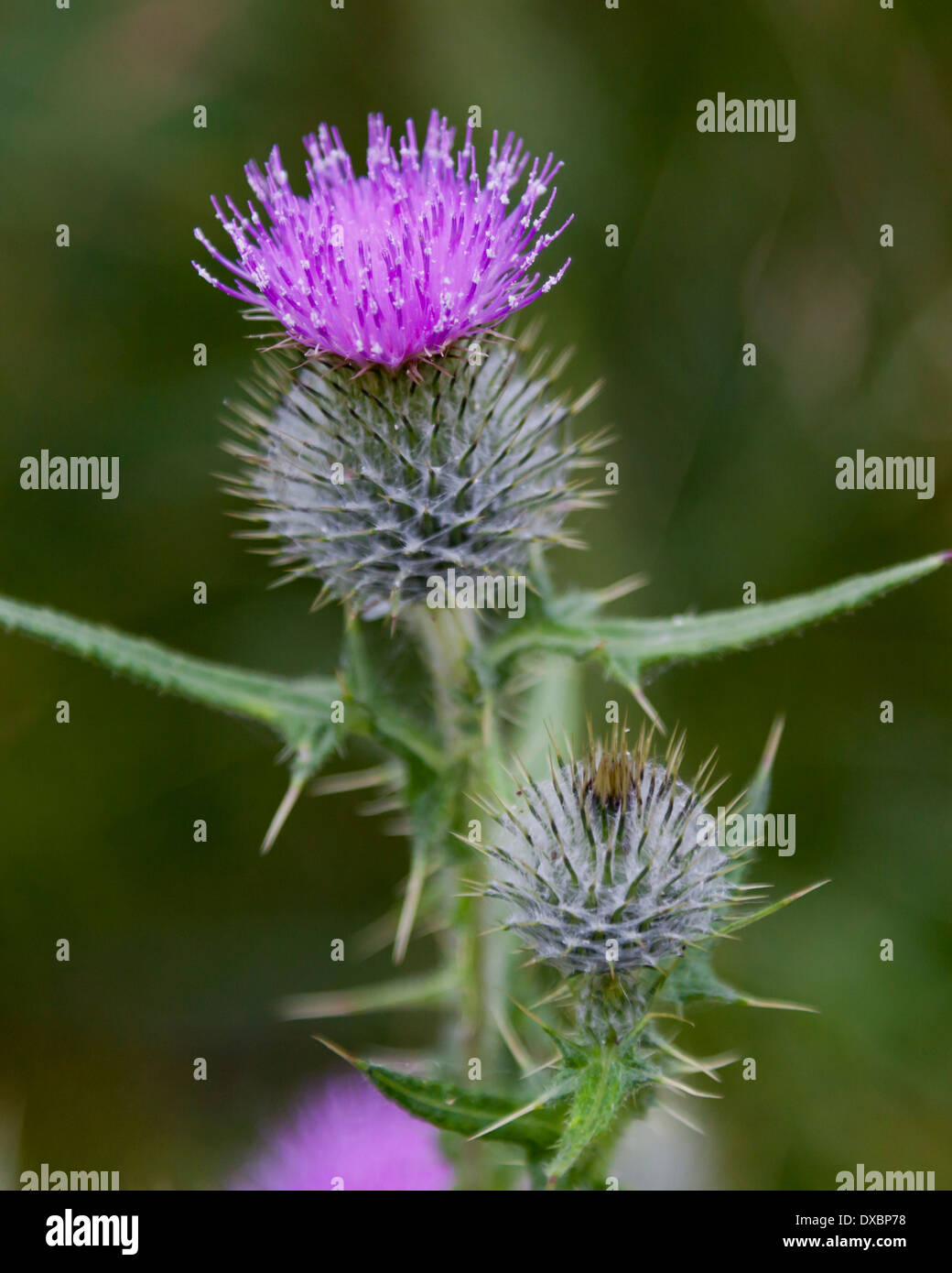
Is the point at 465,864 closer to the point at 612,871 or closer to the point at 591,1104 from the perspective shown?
the point at 612,871

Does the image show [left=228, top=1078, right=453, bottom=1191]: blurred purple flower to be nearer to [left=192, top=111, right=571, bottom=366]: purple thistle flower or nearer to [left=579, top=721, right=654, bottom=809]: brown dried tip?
[left=579, top=721, right=654, bottom=809]: brown dried tip

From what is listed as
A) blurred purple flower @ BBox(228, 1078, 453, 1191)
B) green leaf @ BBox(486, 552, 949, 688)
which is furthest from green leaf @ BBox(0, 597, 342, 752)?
blurred purple flower @ BBox(228, 1078, 453, 1191)

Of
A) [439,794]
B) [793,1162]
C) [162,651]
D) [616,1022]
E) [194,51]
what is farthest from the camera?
[194,51]

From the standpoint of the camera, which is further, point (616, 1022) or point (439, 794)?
point (439, 794)

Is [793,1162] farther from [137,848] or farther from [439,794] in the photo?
[137,848]

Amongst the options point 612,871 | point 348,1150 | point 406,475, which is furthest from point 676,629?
point 348,1150

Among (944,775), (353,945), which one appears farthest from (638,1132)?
(944,775)
